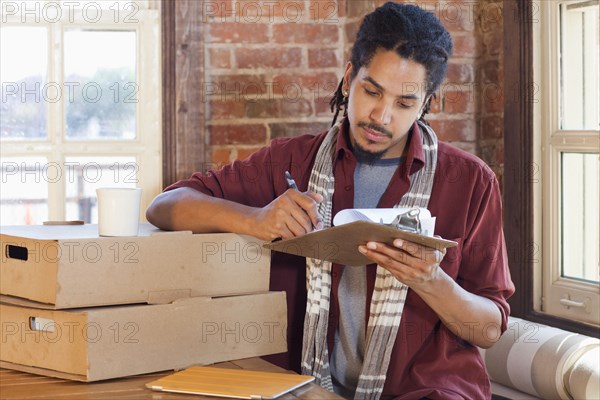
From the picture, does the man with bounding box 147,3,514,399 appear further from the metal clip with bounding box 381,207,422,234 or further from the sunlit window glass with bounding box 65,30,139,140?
the sunlit window glass with bounding box 65,30,139,140

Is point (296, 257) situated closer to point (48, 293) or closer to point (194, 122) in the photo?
point (48, 293)

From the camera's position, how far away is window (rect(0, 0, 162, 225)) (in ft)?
8.71

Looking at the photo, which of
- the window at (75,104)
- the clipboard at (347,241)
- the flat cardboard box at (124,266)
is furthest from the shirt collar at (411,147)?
the window at (75,104)

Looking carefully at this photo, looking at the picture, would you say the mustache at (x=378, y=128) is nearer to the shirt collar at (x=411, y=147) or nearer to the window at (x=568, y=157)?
the shirt collar at (x=411, y=147)

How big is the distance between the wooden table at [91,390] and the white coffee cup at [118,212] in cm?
26

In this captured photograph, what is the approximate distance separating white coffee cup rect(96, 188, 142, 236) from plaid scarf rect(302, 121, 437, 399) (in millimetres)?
448

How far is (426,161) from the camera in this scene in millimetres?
1847

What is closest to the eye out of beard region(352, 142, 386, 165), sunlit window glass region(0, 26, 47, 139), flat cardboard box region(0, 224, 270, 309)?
beard region(352, 142, 386, 165)

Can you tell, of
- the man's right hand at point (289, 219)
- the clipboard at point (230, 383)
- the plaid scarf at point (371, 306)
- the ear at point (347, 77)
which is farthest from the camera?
the ear at point (347, 77)

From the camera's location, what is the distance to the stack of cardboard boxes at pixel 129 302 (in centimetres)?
139

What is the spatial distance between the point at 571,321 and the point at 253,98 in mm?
1183

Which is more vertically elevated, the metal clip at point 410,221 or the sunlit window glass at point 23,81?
the sunlit window glass at point 23,81

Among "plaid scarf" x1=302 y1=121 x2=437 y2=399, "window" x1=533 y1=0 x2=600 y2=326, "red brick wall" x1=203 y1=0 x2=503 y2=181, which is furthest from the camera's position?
"red brick wall" x1=203 y1=0 x2=503 y2=181

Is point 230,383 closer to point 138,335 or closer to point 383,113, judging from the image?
point 138,335
